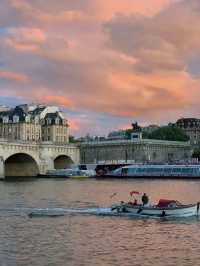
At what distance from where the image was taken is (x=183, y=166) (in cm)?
15500

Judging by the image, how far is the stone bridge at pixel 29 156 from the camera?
157250 millimetres

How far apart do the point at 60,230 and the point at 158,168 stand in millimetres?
111089

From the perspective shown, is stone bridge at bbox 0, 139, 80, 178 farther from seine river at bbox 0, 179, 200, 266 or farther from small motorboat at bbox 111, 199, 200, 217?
small motorboat at bbox 111, 199, 200, 217

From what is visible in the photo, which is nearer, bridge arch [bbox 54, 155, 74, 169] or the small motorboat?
the small motorboat

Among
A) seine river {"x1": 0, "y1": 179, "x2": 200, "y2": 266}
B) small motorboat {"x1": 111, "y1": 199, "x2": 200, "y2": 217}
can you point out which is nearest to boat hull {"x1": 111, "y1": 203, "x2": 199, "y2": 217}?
small motorboat {"x1": 111, "y1": 199, "x2": 200, "y2": 217}

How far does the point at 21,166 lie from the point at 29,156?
28.1 ft

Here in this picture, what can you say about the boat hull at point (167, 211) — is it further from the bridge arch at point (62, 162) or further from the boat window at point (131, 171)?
the bridge arch at point (62, 162)

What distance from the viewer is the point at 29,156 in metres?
169

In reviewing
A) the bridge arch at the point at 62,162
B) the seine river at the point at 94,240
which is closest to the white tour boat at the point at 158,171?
the bridge arch at the point at 62,162

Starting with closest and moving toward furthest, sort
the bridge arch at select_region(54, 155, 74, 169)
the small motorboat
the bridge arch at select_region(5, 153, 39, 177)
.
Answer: the small motorboat, the bridge arch at select_region(5, 153, 39, 177), the bridge arch at select_region(54, 155, 74, 169)

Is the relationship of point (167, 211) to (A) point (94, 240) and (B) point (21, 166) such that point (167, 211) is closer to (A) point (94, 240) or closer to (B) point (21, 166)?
(A) point (94, 240)

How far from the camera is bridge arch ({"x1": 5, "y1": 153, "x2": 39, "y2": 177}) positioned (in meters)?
171

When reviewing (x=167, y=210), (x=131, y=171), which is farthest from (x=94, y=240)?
(x=131, y=171)

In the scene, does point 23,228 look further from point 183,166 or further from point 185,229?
point 183,166
